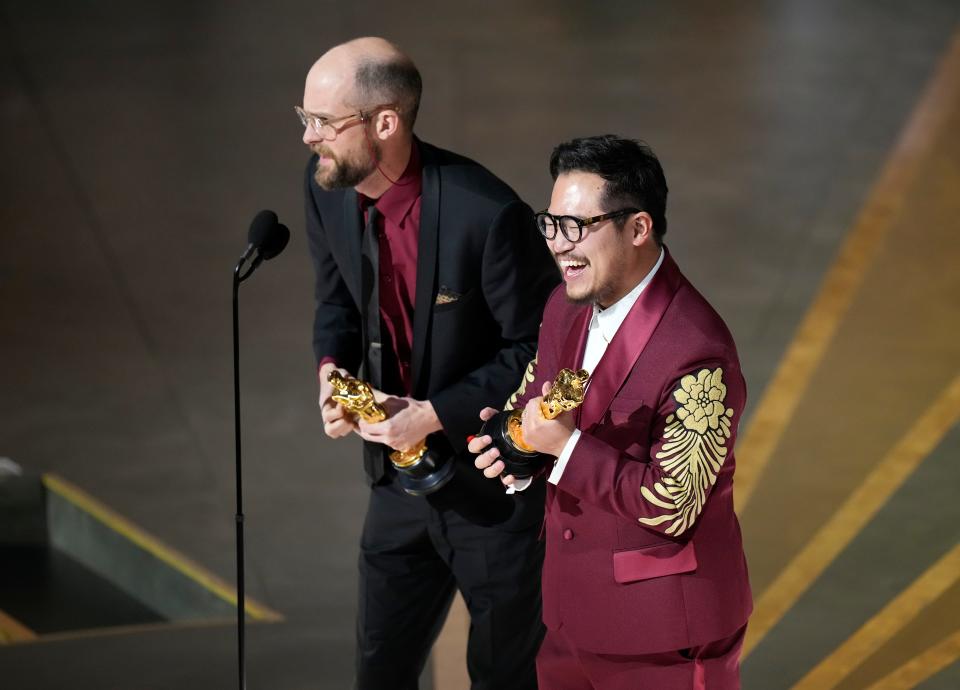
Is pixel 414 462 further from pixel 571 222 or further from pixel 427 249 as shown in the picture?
pixel 571 222

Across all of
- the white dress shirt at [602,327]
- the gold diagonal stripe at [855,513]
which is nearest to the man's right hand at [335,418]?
the white dress shirt at [602,327]

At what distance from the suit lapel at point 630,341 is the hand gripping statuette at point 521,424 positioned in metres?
0.04

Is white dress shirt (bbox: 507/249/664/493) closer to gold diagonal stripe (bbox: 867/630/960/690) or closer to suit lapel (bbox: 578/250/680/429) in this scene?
suit lapel (bbox: 578/250/680/429)

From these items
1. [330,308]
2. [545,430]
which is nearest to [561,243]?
[545,430]

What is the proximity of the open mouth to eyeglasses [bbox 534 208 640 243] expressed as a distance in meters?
0.04

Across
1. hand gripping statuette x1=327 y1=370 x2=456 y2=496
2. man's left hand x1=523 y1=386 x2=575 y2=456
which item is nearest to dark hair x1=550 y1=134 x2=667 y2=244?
man's left hand x1=523 y1=386 x2=575 y2=456

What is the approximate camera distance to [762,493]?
16.5 feet

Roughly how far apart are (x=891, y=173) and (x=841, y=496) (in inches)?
115

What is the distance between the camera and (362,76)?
2898 millimetres

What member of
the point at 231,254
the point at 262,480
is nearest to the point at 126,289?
the point at 231,254

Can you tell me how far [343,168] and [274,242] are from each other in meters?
0.21

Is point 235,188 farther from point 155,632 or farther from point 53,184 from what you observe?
point 155,632

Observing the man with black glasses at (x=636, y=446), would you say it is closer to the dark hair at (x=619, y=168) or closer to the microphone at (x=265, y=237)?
the dark hair at (x=619, y=168)

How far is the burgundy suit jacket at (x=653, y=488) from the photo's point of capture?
2.37 meters
